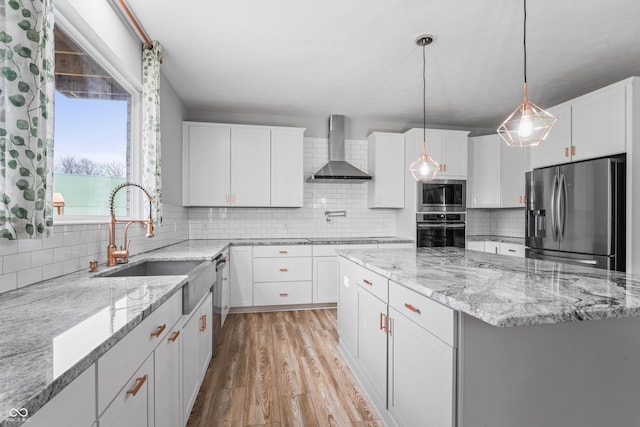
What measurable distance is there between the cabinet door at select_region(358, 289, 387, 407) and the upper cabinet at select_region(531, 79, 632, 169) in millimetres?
2660

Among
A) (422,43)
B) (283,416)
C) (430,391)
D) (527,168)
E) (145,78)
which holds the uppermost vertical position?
(422,43)

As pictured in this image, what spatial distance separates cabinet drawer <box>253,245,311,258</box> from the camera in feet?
12.9

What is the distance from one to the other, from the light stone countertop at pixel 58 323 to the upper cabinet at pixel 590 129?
3.68 metres

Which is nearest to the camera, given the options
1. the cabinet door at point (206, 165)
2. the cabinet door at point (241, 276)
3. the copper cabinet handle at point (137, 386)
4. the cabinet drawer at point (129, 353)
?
the cabinet drawer at point (129, 353)

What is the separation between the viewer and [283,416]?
1909 millimetres

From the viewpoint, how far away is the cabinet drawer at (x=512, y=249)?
13.4 feet

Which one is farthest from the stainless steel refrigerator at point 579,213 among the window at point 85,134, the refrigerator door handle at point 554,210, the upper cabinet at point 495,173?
the window at point 85,134

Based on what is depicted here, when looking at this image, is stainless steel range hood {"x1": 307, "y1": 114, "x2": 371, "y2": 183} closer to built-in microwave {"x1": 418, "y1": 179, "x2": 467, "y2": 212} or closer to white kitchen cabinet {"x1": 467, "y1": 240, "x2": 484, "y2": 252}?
built-in microwave {"x1": 418, "y1": 179, "x2": 467, "y2": 212}

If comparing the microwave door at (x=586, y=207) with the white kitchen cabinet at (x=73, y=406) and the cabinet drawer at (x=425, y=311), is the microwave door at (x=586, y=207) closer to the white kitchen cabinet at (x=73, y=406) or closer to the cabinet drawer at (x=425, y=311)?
the cabinet drawer at (x=425, y=311)

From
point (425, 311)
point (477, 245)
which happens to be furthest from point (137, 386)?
point (477, 245)

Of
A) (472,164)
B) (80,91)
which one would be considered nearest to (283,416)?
(80,91)

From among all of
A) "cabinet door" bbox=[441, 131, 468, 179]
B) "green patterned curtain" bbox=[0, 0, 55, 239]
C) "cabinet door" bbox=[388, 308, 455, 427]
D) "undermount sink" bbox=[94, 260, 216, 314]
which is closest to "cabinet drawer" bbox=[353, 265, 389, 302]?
"cabinet door" bbox=[388, 308, 455, 427]

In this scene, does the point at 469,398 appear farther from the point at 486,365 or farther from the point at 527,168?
the point at 527,168

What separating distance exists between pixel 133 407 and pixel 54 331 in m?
0.37
